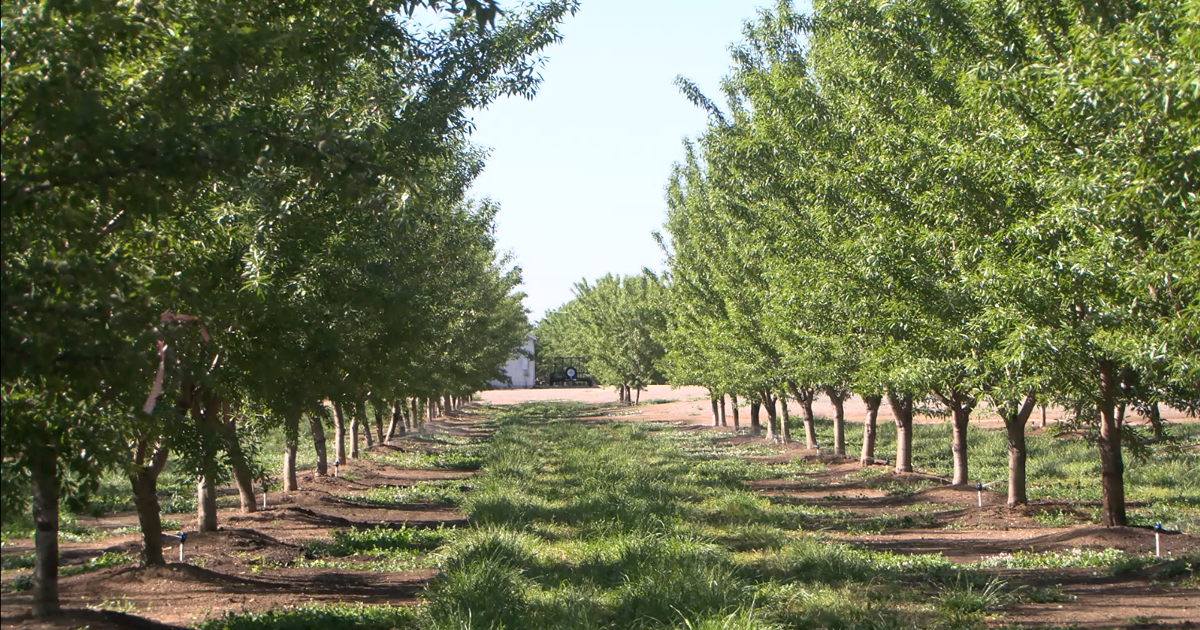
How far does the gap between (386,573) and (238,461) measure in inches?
110

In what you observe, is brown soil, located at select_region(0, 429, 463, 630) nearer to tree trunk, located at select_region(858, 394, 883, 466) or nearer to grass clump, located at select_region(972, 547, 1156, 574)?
grass clump, located at select_region(972, 547, 1156, 574)

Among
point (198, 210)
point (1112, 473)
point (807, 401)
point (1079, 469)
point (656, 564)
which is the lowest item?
point (1079, 469)

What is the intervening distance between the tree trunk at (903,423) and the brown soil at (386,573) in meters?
Result: 0.47

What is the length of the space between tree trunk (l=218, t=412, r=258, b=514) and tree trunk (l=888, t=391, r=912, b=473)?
10.6 m

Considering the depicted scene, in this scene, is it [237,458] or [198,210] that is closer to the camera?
[198,210]

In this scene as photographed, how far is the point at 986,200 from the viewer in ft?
37.1

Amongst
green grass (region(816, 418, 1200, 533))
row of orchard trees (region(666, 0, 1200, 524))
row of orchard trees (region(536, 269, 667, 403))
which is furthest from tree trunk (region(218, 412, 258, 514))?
row of orchard trees (region(536, 269, 667, 403))

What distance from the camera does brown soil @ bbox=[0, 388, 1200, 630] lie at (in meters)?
9.01

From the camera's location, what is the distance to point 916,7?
11766 millimetres

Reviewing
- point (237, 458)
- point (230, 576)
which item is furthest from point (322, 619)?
point (230, 576)

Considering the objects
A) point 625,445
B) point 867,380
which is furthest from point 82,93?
point 625,445

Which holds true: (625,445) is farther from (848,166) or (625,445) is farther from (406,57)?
(406,57)

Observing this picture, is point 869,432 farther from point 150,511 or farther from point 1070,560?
point 150,511

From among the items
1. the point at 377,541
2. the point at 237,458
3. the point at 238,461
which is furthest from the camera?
the point at 377,541
